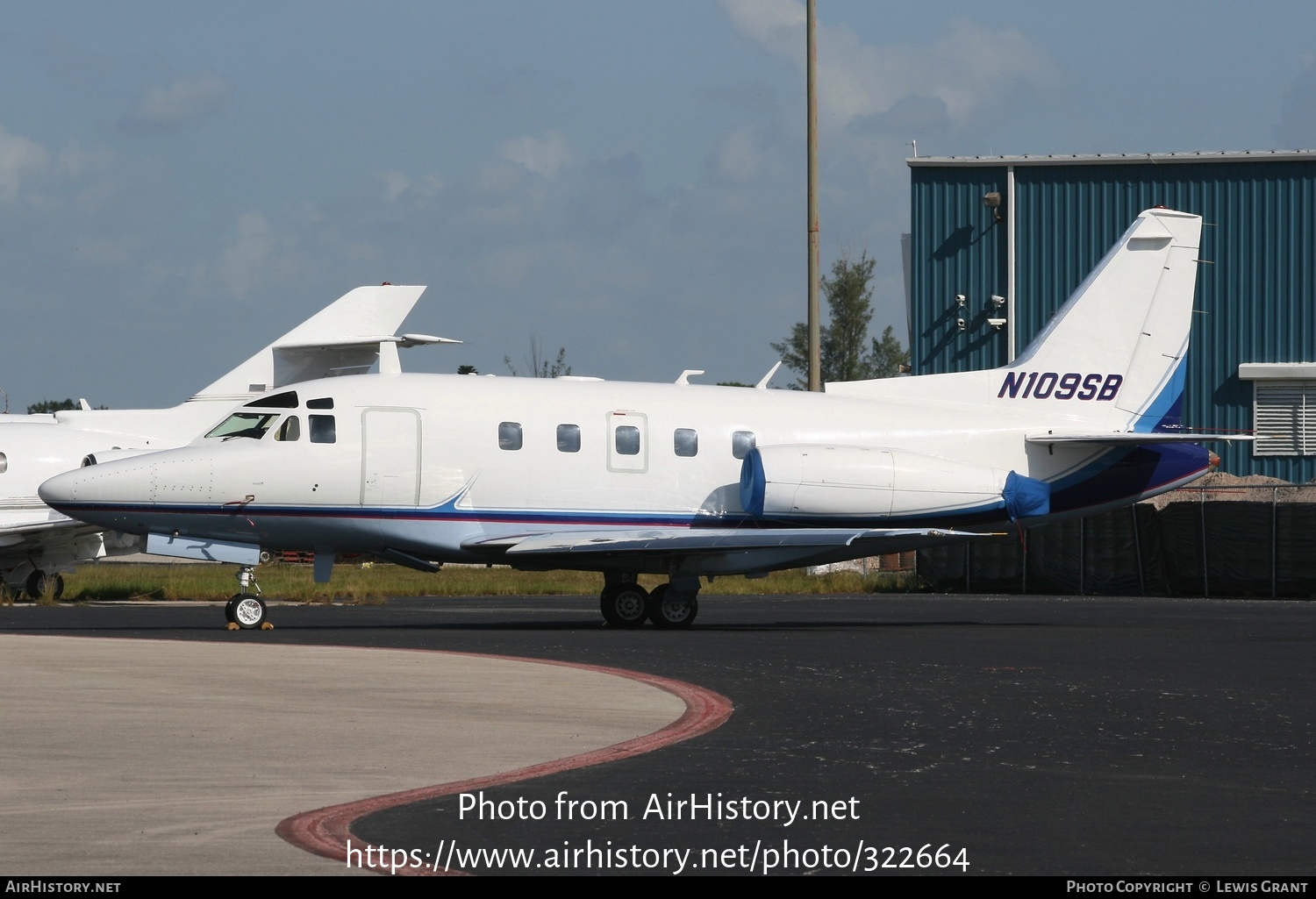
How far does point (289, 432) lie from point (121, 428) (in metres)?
13.2

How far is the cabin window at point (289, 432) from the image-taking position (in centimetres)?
2116

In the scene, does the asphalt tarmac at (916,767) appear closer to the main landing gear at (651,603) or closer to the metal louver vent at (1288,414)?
the main landing gear at (651,603)

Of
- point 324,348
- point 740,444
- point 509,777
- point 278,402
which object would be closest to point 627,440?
point 740,444

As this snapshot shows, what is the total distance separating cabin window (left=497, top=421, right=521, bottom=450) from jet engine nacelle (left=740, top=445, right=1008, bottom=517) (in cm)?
308

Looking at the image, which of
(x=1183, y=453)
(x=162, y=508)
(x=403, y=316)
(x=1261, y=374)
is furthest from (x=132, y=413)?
(x=1261, y=374)

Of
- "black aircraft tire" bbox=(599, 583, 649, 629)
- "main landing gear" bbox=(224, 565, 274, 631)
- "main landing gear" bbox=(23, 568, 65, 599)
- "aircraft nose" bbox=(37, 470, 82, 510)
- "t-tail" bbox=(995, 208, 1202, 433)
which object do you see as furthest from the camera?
"main landing gear" bbox=(23, 568, 65, 599)

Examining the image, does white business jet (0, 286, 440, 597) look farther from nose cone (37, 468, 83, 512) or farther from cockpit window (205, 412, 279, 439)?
nose cone (37, 468, 83, 512)

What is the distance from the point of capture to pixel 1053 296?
4338 cm

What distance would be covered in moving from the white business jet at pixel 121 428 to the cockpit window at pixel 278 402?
968 centimetres

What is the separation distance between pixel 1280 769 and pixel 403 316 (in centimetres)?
2663

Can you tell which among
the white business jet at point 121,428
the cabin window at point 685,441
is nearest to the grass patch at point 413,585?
the white business jet at point 121,428

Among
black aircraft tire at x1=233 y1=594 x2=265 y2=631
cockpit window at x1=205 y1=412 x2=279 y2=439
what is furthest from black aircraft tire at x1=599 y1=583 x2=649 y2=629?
cockpit window at x1=205 y1=412 x2=279 y2=439

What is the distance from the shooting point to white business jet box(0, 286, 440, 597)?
3183 centimetres
